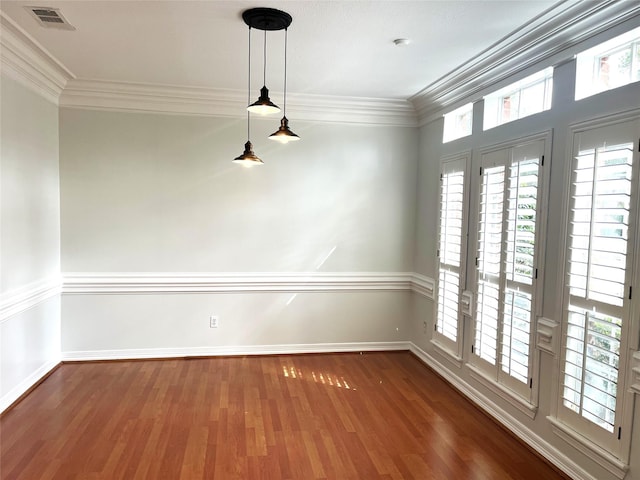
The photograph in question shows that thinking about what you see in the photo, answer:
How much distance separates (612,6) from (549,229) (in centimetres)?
127

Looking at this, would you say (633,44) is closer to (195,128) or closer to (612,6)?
(612,6)

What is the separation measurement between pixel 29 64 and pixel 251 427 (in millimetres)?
3372

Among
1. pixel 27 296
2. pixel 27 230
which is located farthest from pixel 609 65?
pixel 27 296

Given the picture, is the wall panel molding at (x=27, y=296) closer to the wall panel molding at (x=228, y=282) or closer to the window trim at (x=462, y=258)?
the wall panel molding at (x=228, y=282)

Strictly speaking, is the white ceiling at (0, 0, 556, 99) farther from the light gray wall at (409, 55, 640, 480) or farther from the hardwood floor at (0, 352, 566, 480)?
the hardwood floor at (0, 352, 566, 480)

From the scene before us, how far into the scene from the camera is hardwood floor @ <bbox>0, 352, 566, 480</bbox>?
2.70 meters

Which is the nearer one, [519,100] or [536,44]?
[536,44]

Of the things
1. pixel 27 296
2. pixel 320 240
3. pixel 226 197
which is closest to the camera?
pixel 27 296

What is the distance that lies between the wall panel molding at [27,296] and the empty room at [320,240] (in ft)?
0.15

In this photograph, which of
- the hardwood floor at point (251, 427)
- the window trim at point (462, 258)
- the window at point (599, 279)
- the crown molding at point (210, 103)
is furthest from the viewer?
the crown molding at point (210, 103)

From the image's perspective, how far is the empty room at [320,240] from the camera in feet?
8.40

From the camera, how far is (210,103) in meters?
4.54

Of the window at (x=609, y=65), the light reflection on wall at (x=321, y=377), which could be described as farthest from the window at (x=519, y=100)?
the light reflection on wall at (x=321, y=377)

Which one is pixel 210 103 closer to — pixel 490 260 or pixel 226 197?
pixel 226 197
